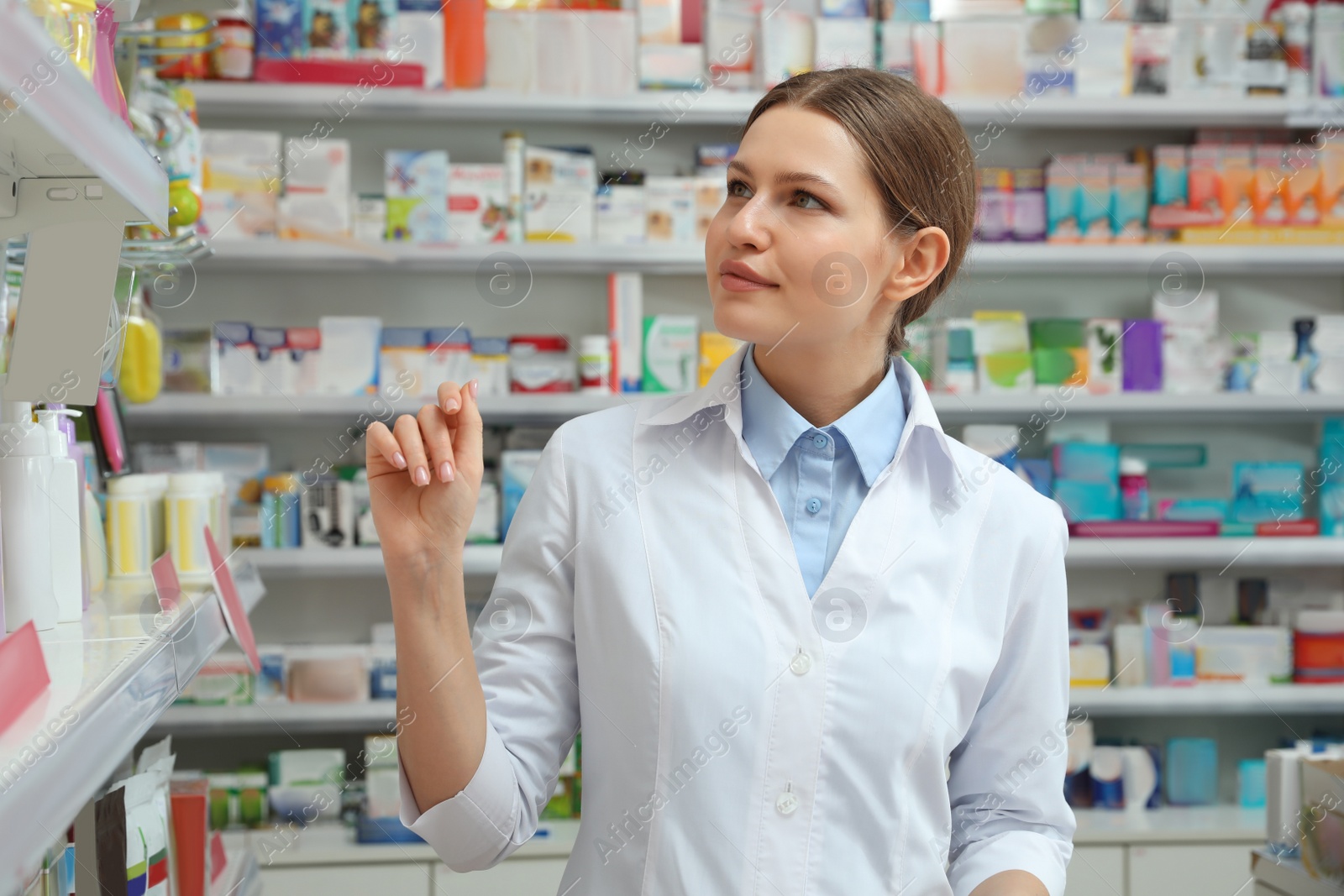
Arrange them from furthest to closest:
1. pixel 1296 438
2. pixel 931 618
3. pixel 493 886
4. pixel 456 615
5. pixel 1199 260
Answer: pixel 1296 438
pixel 1199 260
pixel 493 886
pixel 931 618
pixel 456 615

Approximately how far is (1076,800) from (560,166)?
2.22 meters

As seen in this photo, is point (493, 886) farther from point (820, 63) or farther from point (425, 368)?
point (820, 63)

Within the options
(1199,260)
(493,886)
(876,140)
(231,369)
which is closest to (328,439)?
(231,369)

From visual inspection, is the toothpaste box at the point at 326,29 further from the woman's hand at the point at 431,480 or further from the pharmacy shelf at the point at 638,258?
the woman's hand at the point at 431,480

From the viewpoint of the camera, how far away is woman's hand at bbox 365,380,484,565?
0.97 metres

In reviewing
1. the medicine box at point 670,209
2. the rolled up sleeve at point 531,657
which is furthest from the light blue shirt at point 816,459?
the medicine box at point 670,209

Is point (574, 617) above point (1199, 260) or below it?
below

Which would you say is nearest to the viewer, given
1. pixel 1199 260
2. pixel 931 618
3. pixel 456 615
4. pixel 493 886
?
pixel 456 615

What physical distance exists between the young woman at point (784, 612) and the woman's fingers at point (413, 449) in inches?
1.3

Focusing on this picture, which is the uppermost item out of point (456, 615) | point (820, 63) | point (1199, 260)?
point (820, 63)

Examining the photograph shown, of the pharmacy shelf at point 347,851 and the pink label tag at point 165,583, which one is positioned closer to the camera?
the pink label tag at point 165,583

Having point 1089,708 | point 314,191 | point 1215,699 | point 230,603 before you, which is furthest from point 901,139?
point 1215,699

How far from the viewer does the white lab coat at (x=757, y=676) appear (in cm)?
113

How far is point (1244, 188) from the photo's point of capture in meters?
3.02
